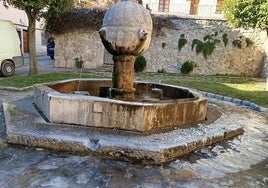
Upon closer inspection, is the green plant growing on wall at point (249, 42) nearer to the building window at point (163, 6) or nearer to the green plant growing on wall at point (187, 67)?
the green plant growing on wall at point (187, 67)

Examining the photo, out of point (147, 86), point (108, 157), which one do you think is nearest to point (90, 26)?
point (147, 86)

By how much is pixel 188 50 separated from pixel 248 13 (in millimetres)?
5544

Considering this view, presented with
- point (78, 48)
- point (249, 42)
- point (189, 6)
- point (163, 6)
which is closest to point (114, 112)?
point (78, 48)

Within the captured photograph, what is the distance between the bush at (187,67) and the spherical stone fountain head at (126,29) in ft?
36.2

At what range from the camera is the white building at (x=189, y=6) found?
887 inches

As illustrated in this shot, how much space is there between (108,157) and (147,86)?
12.7 feet

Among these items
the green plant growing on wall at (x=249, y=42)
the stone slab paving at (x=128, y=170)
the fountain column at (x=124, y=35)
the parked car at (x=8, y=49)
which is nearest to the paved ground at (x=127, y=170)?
the stone slab paving at (x=128, y=170)

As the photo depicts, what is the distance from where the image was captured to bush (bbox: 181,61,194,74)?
15.5m

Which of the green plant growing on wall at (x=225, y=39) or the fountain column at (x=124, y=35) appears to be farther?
the green plant growing on wall at (x=225, y=39)

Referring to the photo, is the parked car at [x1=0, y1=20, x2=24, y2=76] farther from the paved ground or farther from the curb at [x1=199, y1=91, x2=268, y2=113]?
the curb at [x1=199, y1=91, x2=268, y2=113]

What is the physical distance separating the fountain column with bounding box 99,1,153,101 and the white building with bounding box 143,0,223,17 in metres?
18.6

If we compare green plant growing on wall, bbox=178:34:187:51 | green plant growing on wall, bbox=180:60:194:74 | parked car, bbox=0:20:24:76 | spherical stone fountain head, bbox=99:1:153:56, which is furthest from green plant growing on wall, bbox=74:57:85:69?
spherical stone fountain head, bbox=99:1:153:56

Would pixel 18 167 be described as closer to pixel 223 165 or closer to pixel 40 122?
pixel 40 122

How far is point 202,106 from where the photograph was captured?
199 inches
